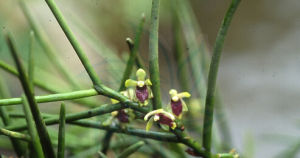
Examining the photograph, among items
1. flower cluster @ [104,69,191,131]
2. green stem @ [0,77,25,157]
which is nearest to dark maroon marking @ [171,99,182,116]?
flower cluster @ [104,69,191,131]

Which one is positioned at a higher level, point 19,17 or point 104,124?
point 19,17

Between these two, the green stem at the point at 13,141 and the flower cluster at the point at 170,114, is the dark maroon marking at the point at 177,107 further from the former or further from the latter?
the green stem at the point at 13,141

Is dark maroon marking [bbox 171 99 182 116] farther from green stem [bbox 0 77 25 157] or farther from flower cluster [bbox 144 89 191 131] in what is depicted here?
green stem [bbox 0 77 25 157]

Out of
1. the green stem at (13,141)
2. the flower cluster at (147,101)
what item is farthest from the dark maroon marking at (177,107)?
the green stem at (13,141)

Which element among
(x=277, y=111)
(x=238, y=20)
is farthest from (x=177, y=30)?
(x=277, y=111)

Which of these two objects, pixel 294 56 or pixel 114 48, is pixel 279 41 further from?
pixel 114 48
